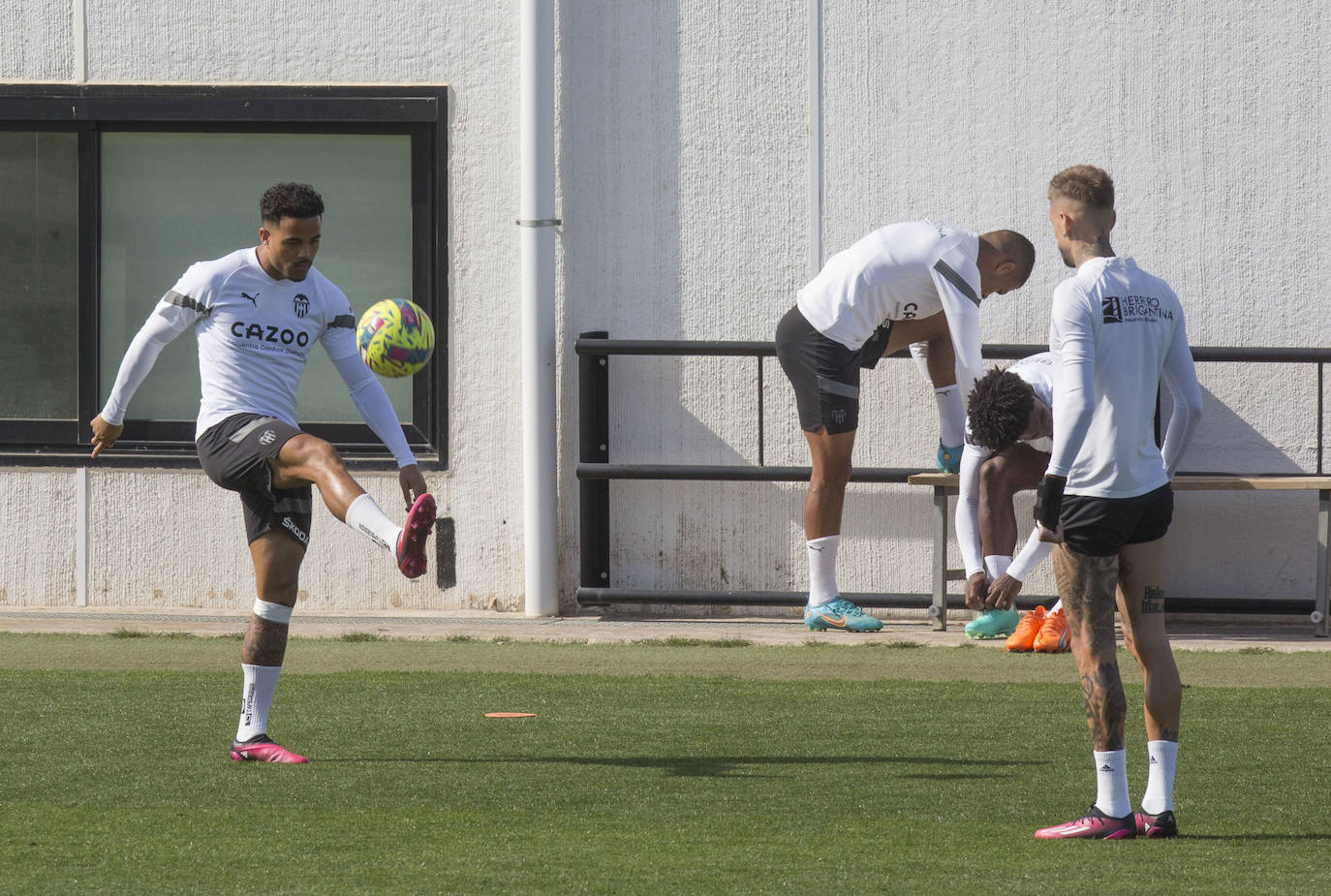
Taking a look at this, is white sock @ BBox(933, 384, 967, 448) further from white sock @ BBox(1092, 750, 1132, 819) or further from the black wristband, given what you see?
white sock @ BBox(1092, 750, 1132, 819)

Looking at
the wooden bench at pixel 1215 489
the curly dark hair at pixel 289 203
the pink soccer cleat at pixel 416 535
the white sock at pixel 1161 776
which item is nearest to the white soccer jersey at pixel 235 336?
the curly dark hair at pixel 289 203

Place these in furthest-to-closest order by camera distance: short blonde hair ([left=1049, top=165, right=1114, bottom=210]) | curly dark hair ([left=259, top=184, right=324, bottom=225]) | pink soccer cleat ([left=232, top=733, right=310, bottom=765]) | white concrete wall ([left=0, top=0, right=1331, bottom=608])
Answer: white concrete wall ([left=0, top=0, right=1331, bottom=608])
curly dark hair ([left=259, top=184, right=324, bottom=225])
pink soccer cleat ([left=232, top=733, right=310, bottom=765])
short blonde hair ([left=1049, top=165, right=1114, bottom=210])

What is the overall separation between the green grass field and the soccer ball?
1364 mm

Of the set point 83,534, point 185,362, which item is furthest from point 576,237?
point 83,534

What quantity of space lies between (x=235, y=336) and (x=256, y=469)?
1.63ft

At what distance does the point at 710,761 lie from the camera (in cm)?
Result: 542

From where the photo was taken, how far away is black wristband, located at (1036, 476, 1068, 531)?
171 inches

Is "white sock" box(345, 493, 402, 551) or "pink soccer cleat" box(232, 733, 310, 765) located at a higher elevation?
"white sock" box(345, 493, 402, 551)

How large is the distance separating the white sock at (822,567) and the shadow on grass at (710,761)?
8.04ft

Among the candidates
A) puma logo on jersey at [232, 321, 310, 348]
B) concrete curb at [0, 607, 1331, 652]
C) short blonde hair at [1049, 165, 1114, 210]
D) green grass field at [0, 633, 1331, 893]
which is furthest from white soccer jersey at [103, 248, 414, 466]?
concrete curb at [0, 607, 1331, 652]

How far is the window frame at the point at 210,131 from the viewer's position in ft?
31.4

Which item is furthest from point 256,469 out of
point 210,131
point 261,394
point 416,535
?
point 210,131

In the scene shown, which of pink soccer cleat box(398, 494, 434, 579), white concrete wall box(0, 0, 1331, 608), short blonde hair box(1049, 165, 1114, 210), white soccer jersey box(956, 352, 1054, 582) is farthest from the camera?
white concrete wall box(0, 0, 1331, 608)

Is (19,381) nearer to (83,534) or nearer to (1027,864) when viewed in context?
(83,534)
